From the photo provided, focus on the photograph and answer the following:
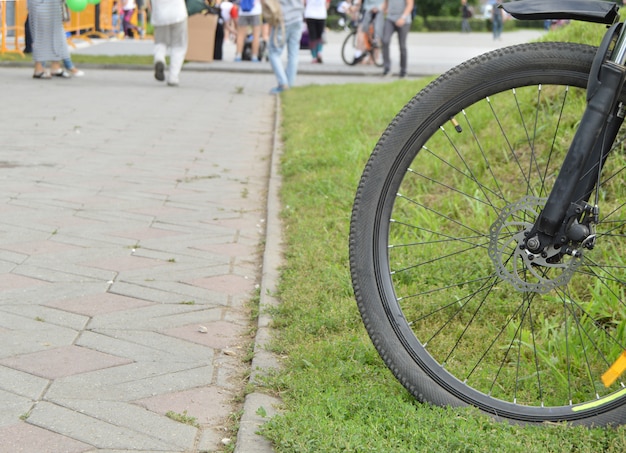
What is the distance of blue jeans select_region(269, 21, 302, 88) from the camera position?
14.1 meters

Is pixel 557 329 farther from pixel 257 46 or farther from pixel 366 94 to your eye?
pixel 257 46

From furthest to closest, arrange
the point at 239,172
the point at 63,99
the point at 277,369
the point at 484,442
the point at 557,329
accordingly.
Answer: the point at 63,99, the point at 239,172, the point at 557,329, the point at 277,369, the point at 484,442

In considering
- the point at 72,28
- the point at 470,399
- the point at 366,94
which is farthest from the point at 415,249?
the point at 72,28

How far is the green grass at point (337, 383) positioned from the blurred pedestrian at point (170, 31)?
8288 mm

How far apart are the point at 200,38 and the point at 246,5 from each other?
287cm

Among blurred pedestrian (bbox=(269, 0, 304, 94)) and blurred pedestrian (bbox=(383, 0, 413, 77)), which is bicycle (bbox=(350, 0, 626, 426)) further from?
blurred pedestrian (bbox=(383, 0, 413, 77))

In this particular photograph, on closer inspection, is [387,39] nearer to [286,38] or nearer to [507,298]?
[286,38]

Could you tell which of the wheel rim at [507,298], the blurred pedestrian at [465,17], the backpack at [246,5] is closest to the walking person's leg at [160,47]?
the backpack at [246,5]

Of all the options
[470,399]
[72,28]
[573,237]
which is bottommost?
[72,28]

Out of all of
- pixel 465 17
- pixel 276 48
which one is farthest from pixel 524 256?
pixel 465 17

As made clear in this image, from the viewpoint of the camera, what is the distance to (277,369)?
11.3 feet

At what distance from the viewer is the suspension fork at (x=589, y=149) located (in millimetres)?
2641

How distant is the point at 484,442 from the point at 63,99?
10583 mm

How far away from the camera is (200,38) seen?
59.7 ft
